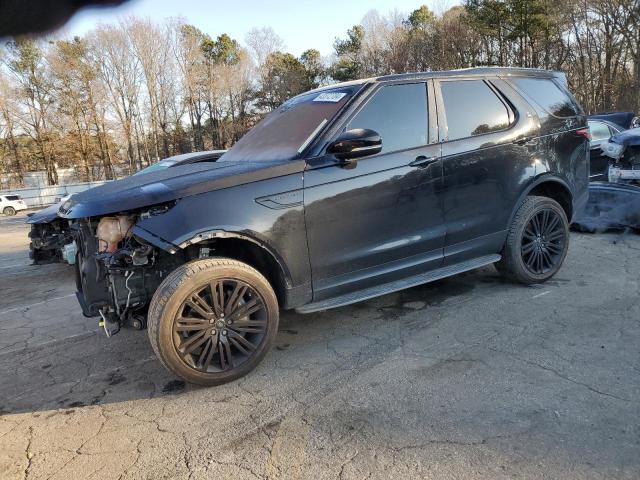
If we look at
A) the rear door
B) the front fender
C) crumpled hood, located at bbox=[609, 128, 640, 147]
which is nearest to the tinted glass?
crumpled hood, located at bbox=[609, 128, 640, 147]

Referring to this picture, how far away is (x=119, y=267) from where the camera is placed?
3.15 m

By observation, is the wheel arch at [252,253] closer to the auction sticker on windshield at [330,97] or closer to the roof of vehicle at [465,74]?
the auction sticker on windshield at [330,97]

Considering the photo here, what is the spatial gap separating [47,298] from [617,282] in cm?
626

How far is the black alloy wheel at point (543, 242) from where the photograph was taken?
461 centimetres

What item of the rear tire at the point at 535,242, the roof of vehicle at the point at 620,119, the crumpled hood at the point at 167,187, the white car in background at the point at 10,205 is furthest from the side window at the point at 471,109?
the white car in background at the point at 10,205

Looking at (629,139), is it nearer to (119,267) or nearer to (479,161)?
(479,161)

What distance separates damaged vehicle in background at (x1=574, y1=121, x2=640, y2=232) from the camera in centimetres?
669

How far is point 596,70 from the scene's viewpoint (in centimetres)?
3403

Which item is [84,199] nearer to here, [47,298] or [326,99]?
[326,99]

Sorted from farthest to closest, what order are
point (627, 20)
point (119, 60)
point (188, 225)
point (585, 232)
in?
point (119, 60), point (627, 20), point (585, 232), point (188, 225)

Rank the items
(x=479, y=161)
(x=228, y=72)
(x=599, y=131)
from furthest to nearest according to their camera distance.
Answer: (x=228, y=72) < (x=599, y=131) < (x=479, y=161)

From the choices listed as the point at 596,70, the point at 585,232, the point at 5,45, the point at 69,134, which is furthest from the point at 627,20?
the point at 69,134

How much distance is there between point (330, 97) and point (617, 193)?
194 inches

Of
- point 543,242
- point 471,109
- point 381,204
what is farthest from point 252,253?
point 543,242
